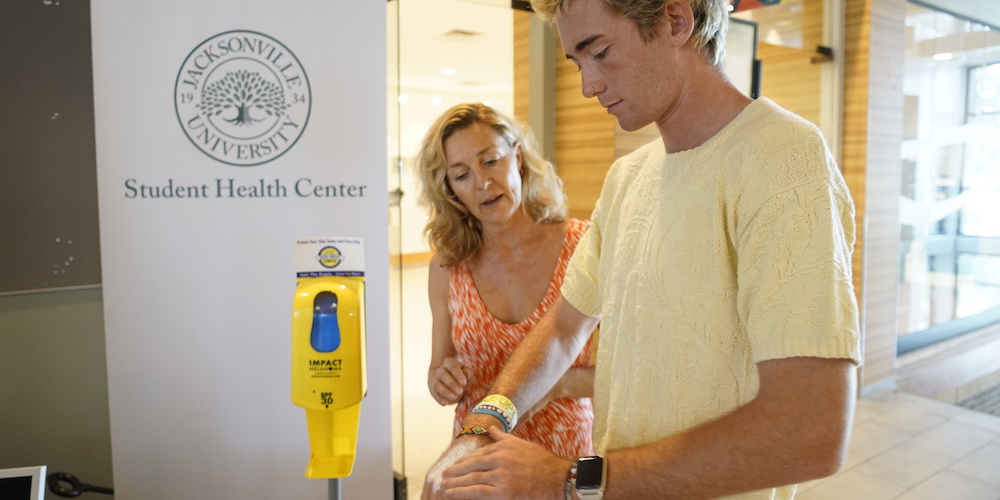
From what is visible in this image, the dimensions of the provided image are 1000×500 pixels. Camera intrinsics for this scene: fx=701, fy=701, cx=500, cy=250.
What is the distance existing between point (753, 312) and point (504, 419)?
1.77 feet

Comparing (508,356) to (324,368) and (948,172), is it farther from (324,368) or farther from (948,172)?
(948,172)

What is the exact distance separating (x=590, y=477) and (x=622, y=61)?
603 millimetres

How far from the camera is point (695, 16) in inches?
41.5

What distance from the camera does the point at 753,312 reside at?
0.90 metres

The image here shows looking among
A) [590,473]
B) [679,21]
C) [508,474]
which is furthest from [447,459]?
[679,21]

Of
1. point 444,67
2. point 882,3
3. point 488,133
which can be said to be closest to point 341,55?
point 488,133

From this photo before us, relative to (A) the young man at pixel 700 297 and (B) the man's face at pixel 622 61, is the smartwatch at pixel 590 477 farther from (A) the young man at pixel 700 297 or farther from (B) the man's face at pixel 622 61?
(B) the man's face at pixel 622 61

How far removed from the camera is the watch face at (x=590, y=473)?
3.07 feet

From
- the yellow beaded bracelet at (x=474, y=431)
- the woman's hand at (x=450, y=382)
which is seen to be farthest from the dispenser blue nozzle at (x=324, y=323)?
the woman's hand at (x=450, y=382)

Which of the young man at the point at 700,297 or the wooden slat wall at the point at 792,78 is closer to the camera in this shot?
the young man at the point at 700,297

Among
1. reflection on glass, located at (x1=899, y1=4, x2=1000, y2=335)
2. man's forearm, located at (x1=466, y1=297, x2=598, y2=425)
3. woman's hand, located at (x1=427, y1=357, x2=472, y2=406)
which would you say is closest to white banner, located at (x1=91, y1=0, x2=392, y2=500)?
woman's hand, located at (x1=427, y1=357, x2=472, y2=406)

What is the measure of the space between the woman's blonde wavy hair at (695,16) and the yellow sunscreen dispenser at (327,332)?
483mm

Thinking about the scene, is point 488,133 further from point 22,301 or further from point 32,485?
point 22,301

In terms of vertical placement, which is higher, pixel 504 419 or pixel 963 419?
pixel 504 419
